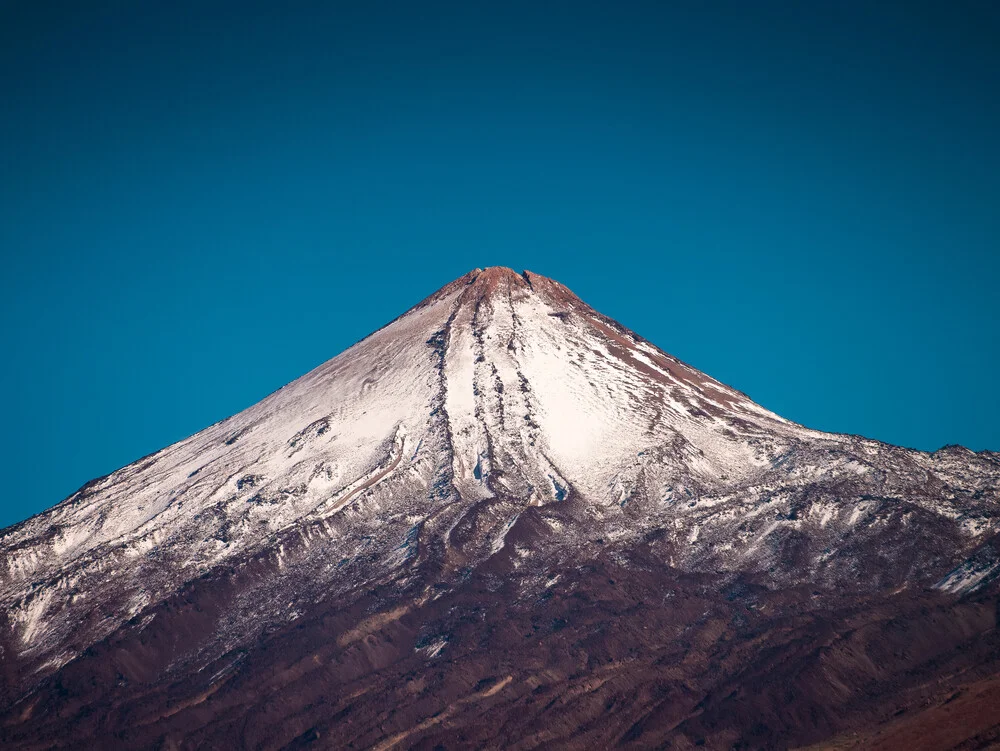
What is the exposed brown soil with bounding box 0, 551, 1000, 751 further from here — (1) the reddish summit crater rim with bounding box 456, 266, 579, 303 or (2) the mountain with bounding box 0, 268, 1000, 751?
(1) the reddish summit crater rim with bounding box 456, 266, 579, 303

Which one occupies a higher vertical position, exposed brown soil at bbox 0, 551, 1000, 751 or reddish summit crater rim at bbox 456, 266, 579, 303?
reddish summit crater rim at bbox 456, 266, 579, 303

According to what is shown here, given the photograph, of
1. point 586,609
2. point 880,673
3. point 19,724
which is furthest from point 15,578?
point 880,673

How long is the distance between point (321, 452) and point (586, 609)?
113 feet

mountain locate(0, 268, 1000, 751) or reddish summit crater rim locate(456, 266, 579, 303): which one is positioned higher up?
reddish summit crater rim locate(456, 266, 579, 303)

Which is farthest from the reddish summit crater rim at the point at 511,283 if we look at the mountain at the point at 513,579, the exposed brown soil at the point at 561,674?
the exposed brown soil at the point at 561,674

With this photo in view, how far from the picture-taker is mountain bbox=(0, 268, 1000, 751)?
85.2 meters

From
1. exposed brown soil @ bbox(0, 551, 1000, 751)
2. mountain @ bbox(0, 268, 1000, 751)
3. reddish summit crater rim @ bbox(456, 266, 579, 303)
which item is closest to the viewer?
exposed brown soil @ bbox(0, 551, 1000, 751)

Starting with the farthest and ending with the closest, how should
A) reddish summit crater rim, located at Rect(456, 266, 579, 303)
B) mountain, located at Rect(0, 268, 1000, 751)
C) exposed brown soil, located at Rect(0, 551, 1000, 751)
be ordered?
1. reddish summit crater rim, located at Rect(456, 266, 579, 303)
2. mountain, located at Rect(0, 268, 1000, 751)
3. exposed brown soil, located at Rect(0, 551, 1000, 751)

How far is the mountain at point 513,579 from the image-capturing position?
8525 centimetres

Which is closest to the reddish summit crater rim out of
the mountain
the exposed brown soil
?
the mountain

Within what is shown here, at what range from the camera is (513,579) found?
337 ft

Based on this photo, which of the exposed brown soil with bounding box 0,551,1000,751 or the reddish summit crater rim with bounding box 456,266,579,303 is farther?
the reddish summit crater rim with bounding box 456,266,579,303

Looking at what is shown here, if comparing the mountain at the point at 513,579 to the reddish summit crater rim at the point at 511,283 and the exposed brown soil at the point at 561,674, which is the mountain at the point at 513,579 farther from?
the reddish summit crater rim at the point at 511,283

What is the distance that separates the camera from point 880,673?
84.9 metres
